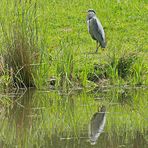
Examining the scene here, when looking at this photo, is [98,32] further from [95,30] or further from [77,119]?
[77,119]

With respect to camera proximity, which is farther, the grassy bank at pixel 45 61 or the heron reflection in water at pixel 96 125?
the grassy bank at pixel 45 61

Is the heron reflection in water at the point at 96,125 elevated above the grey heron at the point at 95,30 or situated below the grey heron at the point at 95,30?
below

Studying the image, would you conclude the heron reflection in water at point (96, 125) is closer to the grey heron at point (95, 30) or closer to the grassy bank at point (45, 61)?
the grassy bank at point (45, 61)

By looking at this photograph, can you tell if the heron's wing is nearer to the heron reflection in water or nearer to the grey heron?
the grey heron

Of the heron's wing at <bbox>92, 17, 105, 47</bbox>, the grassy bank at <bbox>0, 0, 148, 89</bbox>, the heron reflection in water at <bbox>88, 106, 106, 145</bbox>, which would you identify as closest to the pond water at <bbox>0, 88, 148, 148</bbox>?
the heron reflection in water at <bbox>88, 106, 106, 145</bbox>

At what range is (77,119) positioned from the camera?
9906 millimetres

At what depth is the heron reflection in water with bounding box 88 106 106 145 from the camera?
8891 millimetres

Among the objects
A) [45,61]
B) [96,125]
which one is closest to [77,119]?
[96,125]

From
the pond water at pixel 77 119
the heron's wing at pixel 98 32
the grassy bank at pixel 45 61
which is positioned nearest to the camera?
the pond water at pixel 77 119

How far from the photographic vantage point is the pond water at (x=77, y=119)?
8.80 metres

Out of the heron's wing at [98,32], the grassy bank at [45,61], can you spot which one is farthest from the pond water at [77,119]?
the heron's wing at [98,32]

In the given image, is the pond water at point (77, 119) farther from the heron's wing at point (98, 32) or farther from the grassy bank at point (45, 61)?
the heron's wing at point (98, 32)

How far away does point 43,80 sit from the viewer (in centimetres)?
1237

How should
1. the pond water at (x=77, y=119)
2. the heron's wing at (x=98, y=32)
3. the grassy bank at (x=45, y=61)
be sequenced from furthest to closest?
1. the heron's wing at (x=98, y=32)
2. the grassy bank at (x=45, y=61)
3. the pond water at (x=77, y=119)
